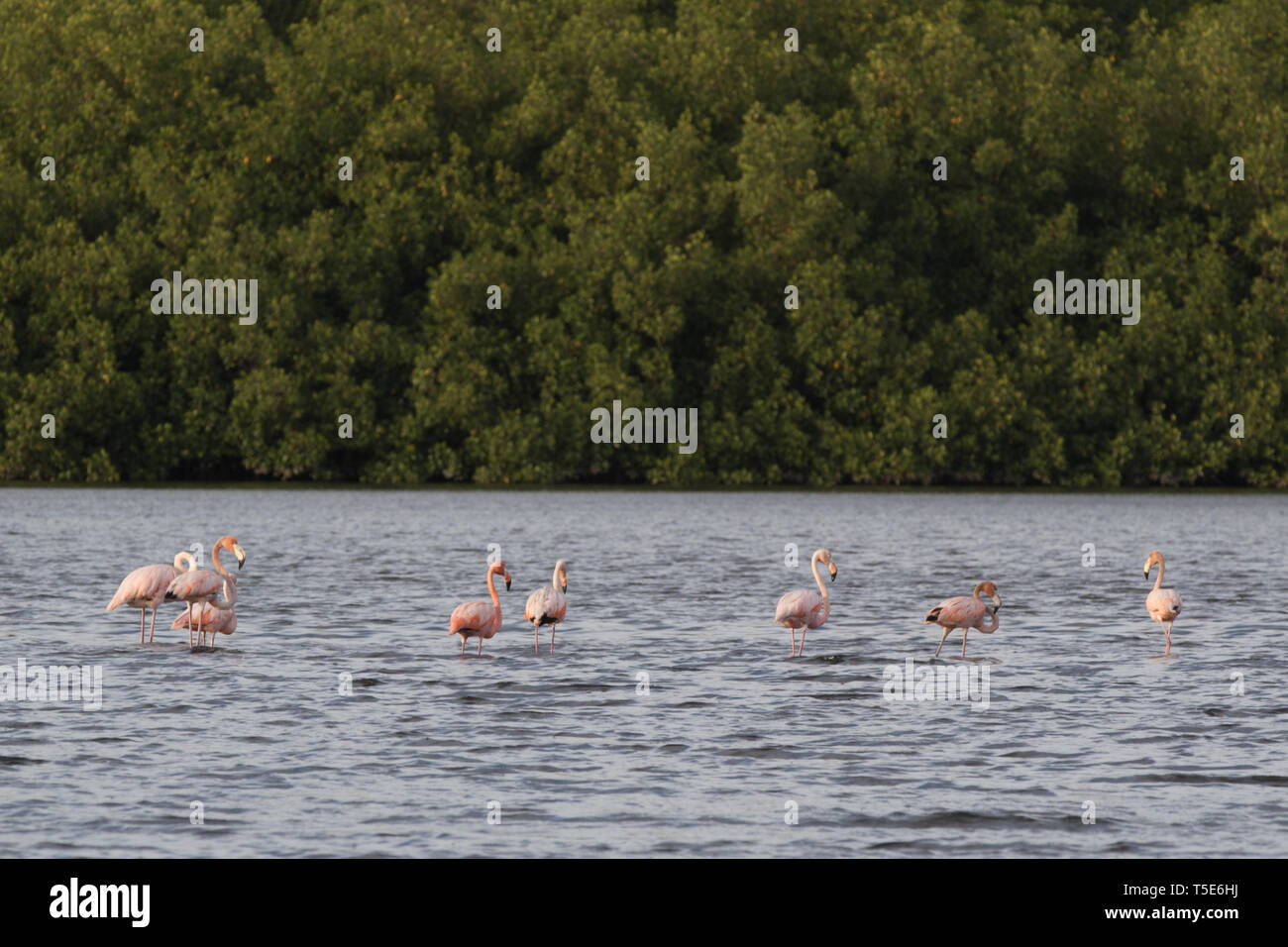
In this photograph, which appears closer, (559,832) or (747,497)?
(559,832)

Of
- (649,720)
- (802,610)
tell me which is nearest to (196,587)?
(802,610)

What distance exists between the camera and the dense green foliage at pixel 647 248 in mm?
81500

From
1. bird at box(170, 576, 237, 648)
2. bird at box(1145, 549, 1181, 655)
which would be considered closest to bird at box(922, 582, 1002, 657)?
bird at box(1145, 549, 1181, 655)

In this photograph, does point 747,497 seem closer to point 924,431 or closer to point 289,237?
point 924,431

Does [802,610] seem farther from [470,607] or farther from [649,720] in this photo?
[649,720]

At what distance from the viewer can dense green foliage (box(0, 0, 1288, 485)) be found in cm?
8150

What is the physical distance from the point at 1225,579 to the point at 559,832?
25.7m

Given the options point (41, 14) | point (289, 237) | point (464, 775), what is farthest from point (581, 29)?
point (464, 775)

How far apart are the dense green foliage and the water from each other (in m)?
40.0

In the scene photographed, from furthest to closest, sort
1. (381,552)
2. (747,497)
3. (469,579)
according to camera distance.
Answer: (747,497)
(381,552)
(469,579)

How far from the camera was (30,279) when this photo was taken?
8531cm
